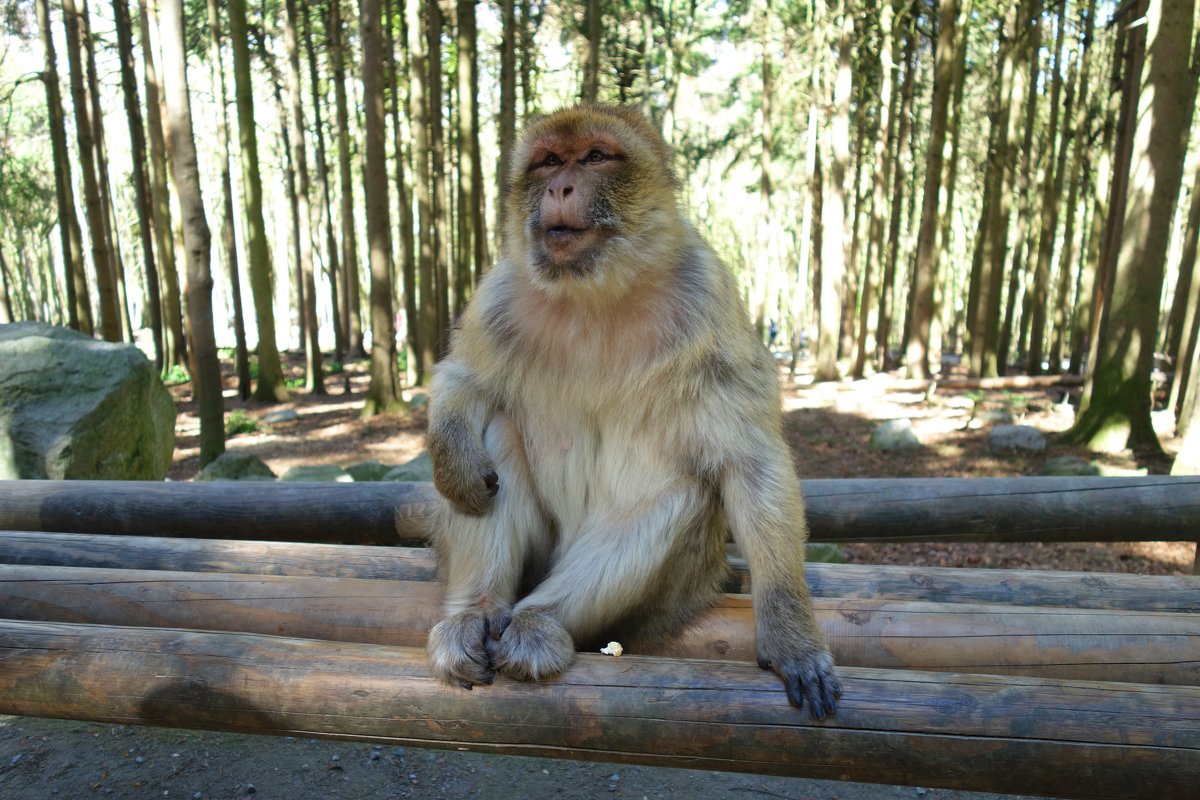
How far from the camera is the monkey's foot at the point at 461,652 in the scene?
241cm

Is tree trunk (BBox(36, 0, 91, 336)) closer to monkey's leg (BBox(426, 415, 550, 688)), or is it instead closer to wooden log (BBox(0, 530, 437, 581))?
wooden log (BBox(0, 530, 437, 581))

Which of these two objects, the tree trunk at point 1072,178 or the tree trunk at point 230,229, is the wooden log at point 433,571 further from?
the tree trunk at point 1072,178

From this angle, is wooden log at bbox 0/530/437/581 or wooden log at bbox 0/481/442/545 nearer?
wooden log at bbox 0/530/437/581

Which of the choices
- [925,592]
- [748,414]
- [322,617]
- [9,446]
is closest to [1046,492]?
[925,592]

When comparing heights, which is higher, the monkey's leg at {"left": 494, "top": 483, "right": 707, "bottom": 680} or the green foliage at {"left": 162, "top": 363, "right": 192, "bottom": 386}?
the monkey's leg at {"left": 494, "top": 483, "right": 707, "bottom": 680}

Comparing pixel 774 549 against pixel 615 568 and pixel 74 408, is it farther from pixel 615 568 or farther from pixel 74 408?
pixel 74 408

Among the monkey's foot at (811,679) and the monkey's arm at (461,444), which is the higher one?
the monkey's arm at (461,444)

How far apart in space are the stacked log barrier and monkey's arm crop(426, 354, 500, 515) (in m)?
0.47

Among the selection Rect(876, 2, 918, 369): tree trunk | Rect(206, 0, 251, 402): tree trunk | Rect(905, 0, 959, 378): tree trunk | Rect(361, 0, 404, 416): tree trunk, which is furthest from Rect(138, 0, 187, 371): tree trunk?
Rect(876, 2, 918, 369): tree trunk

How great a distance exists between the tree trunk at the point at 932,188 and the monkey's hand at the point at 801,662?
13.5m

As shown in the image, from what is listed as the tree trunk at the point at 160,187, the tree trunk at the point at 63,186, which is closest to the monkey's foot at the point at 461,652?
the tree trunk at the point at 63,186

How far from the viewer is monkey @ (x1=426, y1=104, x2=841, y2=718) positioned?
9.04ft

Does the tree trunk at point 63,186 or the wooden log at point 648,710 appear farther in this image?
the tree trunk at point 63,186

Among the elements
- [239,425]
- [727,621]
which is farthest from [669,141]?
[239,425]
